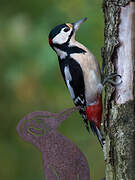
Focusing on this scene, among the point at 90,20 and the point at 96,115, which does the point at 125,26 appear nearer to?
the point at 96,115

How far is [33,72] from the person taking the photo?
136 inches

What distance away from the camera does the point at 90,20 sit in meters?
3.10

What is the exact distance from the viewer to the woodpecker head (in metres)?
2.64

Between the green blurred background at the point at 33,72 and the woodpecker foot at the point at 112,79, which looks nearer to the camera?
the woodpecker foot at the point at 112,79

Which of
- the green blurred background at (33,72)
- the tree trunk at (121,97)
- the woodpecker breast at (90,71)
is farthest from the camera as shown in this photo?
the green blurred background at (33,72)

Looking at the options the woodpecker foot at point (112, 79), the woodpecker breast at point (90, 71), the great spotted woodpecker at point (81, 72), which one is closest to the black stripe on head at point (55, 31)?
the great spotted woodpecker at point (81, 72)

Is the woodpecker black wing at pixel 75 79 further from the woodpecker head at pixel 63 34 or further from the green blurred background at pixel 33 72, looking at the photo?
the green blurred background at pixel 33 72

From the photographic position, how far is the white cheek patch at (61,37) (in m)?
2.66

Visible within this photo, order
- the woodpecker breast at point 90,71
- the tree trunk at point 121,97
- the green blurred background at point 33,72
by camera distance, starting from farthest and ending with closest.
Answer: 1. the green blurred background at point 33,72
2. the woodpecker breast at point 90,71
3. the tree trunk at point 121,97

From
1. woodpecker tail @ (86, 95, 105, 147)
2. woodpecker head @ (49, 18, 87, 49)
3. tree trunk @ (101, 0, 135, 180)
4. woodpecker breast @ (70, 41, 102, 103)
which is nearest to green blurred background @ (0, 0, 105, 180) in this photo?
woodpecker head @ (49, 18, 87, 49)

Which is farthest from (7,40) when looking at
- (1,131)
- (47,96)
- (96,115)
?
(96,115)

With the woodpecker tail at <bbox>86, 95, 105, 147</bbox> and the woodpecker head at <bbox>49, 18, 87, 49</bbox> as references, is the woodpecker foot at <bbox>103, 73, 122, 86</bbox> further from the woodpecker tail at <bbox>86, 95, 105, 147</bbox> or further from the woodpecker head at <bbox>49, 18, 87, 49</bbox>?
the woodpecker head at <bbox>49, 18, 87, 49</bbox>

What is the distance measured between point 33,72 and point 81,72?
0.92 metres

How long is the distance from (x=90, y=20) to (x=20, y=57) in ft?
2.25
